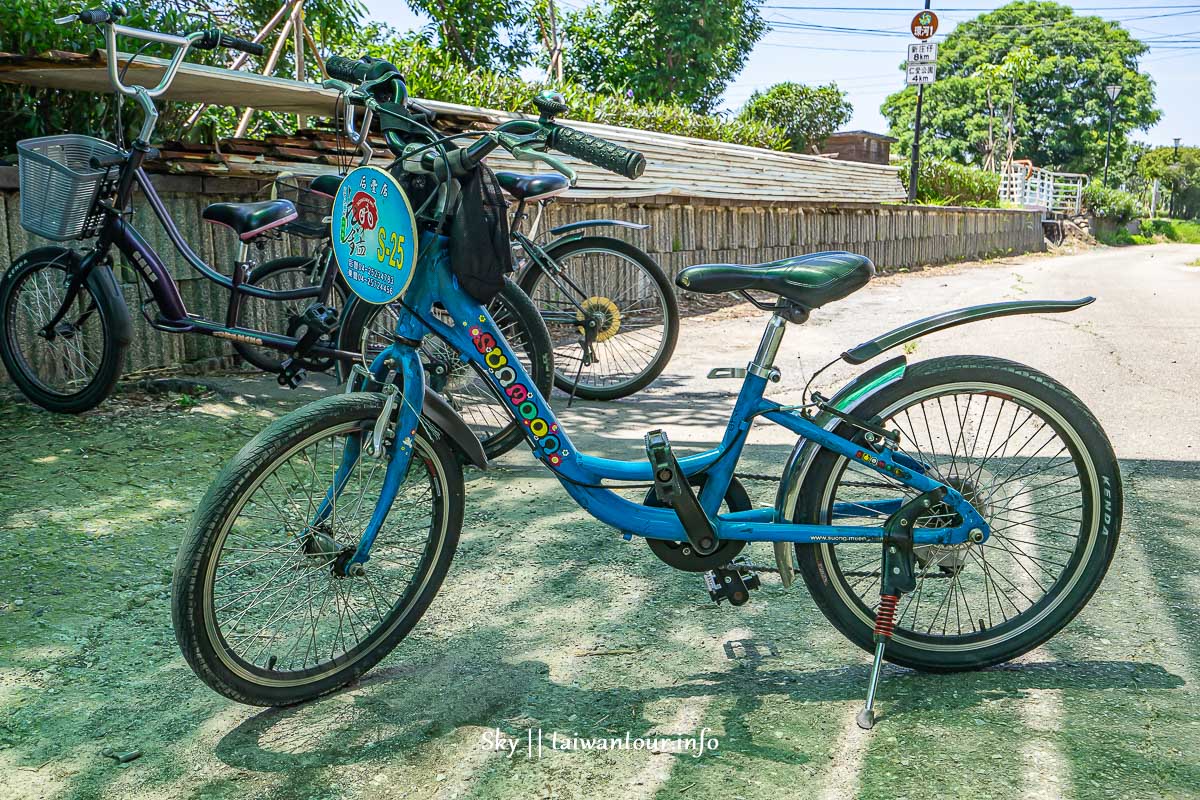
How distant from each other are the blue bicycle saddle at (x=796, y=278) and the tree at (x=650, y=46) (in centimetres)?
2278

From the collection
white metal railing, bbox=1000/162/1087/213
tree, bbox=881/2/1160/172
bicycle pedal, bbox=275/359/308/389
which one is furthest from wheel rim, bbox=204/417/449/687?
tree, bbox=881/2/1160/172

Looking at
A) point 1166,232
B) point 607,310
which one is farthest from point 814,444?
point 1166,232

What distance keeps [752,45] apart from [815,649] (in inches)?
1179

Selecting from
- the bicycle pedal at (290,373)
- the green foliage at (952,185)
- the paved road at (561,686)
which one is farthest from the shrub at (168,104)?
the green foliage at (952,185)

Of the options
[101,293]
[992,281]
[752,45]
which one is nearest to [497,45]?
[752,45]

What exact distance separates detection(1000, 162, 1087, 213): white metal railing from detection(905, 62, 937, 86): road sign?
1399cm

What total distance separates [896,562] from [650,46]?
2399 centimetres

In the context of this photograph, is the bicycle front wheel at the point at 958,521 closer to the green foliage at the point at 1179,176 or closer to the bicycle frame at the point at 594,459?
the bicycle frame at the point at 594,459

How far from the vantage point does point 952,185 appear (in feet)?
76.9

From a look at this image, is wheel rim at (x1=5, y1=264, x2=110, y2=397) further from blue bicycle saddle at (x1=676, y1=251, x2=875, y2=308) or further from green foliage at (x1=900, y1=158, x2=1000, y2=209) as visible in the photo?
green foliage at (x1=900, y1=158, x2=1000, y2=209)

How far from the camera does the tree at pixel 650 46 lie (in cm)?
2448

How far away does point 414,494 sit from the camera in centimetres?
253

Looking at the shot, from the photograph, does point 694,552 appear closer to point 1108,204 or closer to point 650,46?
point 650,46

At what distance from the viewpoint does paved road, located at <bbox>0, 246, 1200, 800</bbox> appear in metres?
2.11
